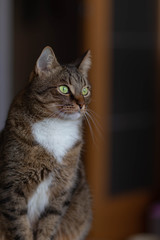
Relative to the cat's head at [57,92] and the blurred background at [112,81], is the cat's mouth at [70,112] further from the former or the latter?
the blurred background at [112,81]

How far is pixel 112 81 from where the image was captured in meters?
2.96

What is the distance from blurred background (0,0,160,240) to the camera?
2854mm

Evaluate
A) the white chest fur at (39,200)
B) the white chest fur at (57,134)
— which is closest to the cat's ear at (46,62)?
the white chest fur at (57,134)

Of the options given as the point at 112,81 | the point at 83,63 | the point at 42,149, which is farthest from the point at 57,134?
the point at 112,81

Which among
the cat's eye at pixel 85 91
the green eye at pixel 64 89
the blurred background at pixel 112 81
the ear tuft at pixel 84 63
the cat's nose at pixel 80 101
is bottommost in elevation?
the blurred background at pixel 112 81

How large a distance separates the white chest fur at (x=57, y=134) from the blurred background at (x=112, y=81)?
5.62ft

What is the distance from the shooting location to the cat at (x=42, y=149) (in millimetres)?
969

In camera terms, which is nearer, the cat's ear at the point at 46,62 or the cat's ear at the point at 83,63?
the cat's ear at the point at 46,62

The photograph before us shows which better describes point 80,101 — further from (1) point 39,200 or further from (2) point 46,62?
(1) point 39,200

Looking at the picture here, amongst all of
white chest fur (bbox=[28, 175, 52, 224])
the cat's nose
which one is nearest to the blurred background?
white chest fur (bbox=[28, 175, 52, 224])

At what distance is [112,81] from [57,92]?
2.01m

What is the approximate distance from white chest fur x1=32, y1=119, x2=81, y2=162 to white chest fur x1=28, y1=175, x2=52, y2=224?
0.22 ft

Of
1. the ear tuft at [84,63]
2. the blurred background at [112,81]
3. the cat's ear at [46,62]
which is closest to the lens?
the cat's ear at [46,62]

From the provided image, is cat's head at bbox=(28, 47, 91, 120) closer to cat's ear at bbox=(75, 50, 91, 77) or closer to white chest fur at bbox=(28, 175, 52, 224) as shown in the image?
cat's ear at bbox=(75, 50, 91, 77)
